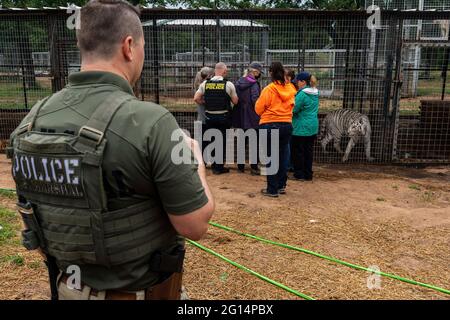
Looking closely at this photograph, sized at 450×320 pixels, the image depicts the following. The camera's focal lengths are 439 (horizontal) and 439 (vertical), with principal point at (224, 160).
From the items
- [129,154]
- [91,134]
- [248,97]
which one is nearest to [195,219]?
[129,154]

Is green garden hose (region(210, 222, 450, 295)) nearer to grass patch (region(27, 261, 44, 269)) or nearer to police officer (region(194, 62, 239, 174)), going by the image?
grass patch (region(27, 261, 44, 269))

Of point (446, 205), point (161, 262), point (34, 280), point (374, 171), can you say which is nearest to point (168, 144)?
point (161, 262)

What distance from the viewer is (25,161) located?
4.99ft

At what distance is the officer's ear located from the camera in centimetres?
153

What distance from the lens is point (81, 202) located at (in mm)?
1446

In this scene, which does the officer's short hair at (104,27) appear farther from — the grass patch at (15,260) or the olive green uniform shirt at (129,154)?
the grass patch at (15,260)

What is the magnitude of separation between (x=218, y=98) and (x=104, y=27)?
5.56m

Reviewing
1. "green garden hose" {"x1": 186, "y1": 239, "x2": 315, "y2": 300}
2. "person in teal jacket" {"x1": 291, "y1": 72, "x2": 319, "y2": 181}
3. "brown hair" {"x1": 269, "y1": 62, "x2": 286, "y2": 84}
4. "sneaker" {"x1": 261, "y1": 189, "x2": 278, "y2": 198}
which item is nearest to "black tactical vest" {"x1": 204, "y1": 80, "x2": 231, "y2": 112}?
"person in teal jacket" {"x1": 291, "y1": 72, "x2": 319, "y2": 181}

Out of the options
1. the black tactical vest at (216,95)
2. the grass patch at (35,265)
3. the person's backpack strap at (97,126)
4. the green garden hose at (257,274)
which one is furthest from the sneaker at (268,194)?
→ the person's backpack strap at (97,126)

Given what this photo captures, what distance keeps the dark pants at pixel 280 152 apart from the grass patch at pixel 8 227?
3.29 metres

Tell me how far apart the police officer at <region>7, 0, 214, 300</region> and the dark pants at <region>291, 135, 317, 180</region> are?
Result: 5592mm

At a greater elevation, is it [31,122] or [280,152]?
[31,122]

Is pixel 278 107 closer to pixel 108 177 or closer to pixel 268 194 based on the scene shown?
pixel 268 194
